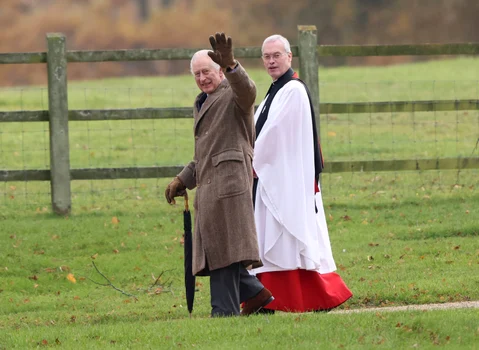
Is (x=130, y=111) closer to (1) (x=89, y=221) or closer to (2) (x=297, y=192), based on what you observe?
(1) (x=89, y=221)

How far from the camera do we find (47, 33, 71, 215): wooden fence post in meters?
11.5

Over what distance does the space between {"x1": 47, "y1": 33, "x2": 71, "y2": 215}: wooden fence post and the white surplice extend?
4412 millimetres

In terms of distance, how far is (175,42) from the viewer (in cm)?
4238

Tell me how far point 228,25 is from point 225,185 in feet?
123

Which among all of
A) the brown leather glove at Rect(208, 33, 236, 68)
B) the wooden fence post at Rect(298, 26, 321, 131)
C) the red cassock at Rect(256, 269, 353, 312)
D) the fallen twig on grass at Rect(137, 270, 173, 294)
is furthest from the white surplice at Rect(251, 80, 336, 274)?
the wooden fence post at Rect(298, 26, 321, 131)

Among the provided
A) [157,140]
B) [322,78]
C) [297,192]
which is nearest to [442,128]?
[157,140]

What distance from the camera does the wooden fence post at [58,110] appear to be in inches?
454

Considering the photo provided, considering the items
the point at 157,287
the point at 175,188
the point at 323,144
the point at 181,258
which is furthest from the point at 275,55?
the point at 323,144

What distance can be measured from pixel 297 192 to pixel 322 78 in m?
19.7

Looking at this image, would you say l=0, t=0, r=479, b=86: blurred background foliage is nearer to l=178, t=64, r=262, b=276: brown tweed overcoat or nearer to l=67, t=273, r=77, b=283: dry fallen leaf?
l=67, t=273, r=77, b=283: dry fallen leaf

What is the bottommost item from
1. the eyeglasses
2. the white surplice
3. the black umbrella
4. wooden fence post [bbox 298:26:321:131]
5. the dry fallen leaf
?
the dry fallen leaf

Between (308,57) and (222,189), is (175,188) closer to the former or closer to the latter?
(222,189)

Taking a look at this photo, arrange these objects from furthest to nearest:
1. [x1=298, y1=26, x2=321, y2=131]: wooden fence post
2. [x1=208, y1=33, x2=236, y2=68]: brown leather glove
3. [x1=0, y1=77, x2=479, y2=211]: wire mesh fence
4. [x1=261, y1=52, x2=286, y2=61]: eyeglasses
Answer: [x1=0, y1=77, x2=479, y2=211]: wire mesh fence, [x1=298, y1=26, x2=321, y2=131]: wooden fence post, [x1=261, y1=52, x2=286, y2=61]: eyeglasses, [x1=208, y1=33, x2=236, y2=68]: brown leather glove

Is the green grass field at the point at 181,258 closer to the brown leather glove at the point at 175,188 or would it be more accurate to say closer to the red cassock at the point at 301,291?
the red cassock at the point at 301,291
